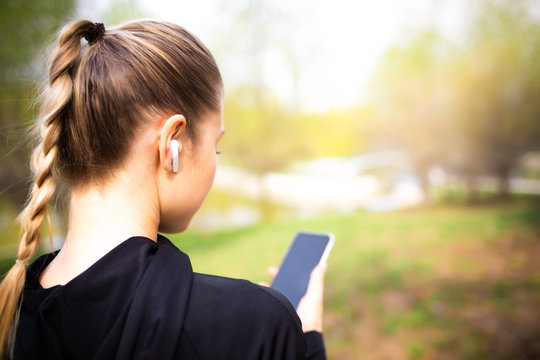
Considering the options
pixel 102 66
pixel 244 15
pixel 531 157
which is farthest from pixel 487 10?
→ pixel 102 66

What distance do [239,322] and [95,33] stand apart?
61 centimetres

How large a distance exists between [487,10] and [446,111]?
834 mm

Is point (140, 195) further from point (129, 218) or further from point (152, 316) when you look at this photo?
point (152, 316)

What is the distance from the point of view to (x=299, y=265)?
104cm

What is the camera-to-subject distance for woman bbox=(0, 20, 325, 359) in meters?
0.56

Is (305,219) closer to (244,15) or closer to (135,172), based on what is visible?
(244,15)

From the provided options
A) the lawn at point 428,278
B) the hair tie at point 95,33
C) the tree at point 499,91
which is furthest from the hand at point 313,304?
the tree at point 499,91

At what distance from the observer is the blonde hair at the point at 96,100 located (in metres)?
0.65

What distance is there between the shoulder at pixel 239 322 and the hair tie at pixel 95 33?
1.64 ft

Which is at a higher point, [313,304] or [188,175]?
[188,175]

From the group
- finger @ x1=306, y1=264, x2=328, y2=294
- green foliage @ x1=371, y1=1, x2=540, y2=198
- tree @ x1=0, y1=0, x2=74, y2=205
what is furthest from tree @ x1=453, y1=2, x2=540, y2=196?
tree @ x1=0, y1=0, x2=74, y2=205

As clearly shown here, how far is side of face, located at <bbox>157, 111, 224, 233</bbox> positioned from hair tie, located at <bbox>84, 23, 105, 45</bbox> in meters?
0.24

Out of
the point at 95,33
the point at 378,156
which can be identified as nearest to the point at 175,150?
the point at 95,33

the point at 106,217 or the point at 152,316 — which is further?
the point at 106,217
